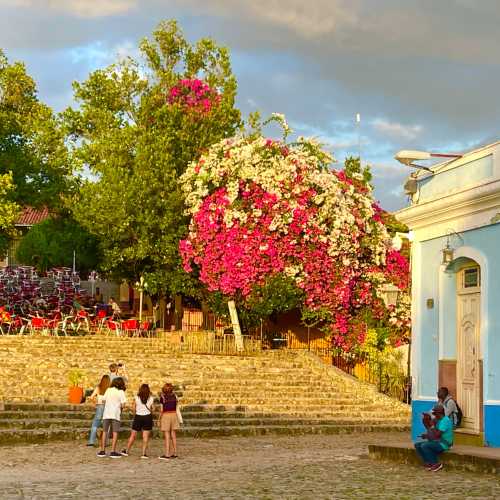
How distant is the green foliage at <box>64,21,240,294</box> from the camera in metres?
33.6

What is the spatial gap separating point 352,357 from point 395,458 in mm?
15711

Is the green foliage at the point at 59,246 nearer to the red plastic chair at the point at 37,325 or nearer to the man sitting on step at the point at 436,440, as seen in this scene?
the red plastic chair at the point at 37,325

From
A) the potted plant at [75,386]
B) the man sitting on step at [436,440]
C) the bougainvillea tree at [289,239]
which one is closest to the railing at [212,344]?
the bougainvillea tree at [289,239]

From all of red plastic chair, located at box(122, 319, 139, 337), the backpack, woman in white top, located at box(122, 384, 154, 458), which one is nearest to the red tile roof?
red plastic chair, located at box(122, 319, 139, 337)

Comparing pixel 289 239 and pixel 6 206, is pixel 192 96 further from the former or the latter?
pixel 6 206

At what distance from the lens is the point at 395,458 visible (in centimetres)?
1631

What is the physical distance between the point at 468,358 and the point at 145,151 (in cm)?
1832

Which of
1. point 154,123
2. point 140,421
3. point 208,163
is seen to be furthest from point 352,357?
point 140,421

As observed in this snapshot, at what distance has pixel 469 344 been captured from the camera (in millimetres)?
17141

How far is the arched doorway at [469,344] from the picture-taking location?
1689cm

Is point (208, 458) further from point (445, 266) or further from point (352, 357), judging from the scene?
point (352, 357)

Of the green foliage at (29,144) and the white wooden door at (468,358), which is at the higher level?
the green foliage at (29,144)

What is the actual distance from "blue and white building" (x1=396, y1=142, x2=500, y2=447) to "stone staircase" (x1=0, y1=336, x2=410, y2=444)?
6369 millimetres

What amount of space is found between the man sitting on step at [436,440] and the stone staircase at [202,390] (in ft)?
27.2
